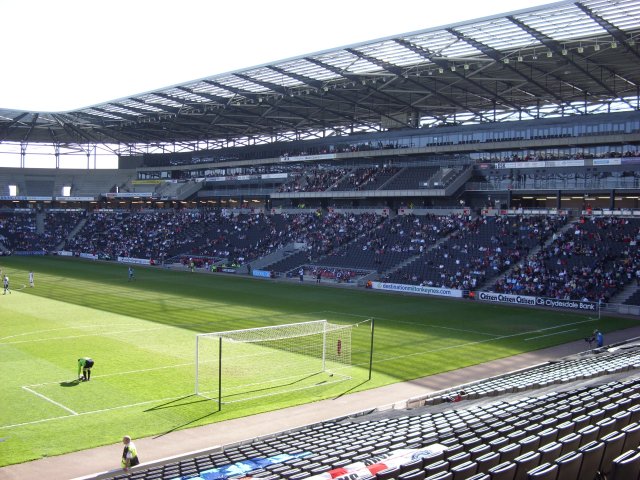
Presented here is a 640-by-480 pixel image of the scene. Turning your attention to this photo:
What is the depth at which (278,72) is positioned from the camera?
54.9 m

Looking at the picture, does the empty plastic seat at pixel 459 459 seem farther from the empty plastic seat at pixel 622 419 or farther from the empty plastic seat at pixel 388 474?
the empty plastic seat at pixel 622 419

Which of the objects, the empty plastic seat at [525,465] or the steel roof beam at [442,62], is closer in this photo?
the empty plastic seat at [525,465]

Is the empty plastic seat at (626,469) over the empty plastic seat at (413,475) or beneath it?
over

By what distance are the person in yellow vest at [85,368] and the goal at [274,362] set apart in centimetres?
401

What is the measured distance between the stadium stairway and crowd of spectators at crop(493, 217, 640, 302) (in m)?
26.3

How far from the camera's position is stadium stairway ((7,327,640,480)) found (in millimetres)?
8711

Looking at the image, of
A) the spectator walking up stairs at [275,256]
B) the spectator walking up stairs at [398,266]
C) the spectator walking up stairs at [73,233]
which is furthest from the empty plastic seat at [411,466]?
the spectator walking up stairs at [73,233]

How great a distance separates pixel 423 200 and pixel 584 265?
82.0 feet

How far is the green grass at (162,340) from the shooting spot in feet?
60.6

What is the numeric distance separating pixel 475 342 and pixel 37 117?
75338 mm

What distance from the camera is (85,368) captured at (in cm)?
2244

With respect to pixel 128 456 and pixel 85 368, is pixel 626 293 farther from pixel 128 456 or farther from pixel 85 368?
pixel 128 456

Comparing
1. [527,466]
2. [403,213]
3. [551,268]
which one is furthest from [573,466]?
[403,213]

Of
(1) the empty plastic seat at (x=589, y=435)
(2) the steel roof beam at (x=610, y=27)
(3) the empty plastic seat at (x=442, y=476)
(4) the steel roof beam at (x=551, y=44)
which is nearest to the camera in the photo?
(3) the empty plastic seat at (x=442, y=476)
